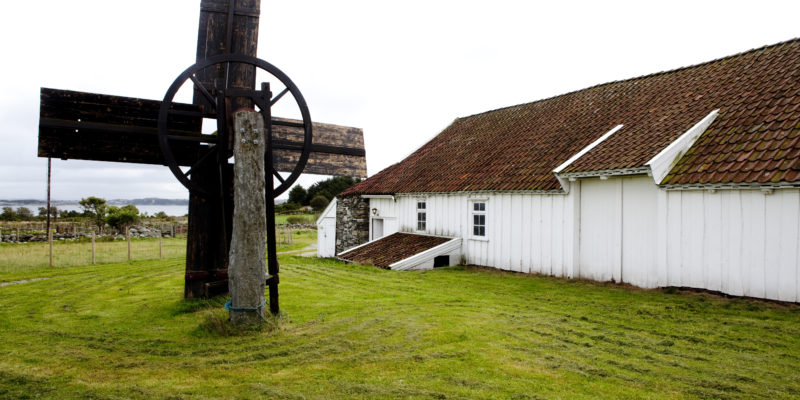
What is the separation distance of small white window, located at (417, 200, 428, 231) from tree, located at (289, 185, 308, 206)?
187ft

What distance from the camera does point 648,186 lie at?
411 inches

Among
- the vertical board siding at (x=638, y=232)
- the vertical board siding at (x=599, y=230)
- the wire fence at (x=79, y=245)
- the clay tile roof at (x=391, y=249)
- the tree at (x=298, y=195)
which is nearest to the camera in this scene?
the vertical board siding at (x=638, y=232)

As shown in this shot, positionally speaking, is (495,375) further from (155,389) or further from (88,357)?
(88,357)

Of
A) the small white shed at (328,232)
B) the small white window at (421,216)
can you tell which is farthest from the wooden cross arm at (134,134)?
the small white shed at (328,232)

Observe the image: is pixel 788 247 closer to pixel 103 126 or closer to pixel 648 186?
pixel 648 186

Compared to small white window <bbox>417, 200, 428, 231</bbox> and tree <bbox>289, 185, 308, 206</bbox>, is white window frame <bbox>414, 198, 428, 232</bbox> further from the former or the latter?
tree <bbox>289, 185, 308, 206</bbox>

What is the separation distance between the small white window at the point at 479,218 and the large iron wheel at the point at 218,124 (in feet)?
30.5

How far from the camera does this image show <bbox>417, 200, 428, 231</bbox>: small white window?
18.3m

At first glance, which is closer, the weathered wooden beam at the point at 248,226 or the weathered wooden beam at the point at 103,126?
the weathered wooden beam at the point at 248,226

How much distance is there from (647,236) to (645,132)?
107 inches

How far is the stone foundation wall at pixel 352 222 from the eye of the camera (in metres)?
22.0

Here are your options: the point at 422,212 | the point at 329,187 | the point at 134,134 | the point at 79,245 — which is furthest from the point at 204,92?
the point at 329,187

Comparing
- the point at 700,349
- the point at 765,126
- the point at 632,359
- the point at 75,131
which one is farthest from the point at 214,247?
the point at 765,126

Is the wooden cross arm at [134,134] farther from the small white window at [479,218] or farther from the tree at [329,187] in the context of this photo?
the tree at [329,187]
